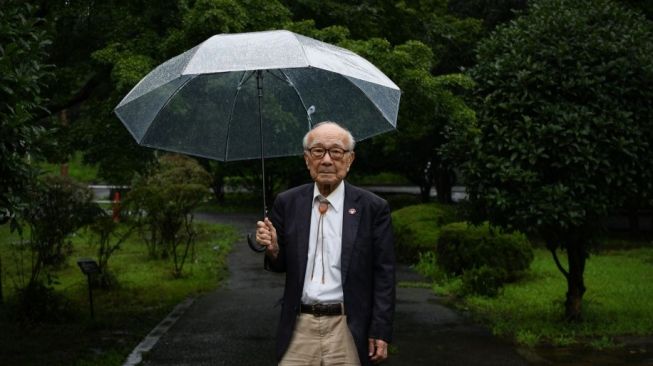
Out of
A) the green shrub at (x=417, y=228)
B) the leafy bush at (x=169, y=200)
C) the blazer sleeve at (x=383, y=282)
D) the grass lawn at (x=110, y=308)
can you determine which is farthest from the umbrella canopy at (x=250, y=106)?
the green shrub at (x=417, y=228)

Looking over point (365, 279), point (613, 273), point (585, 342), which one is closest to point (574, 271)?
point (585, 342)

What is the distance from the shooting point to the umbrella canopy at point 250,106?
5.67 metres

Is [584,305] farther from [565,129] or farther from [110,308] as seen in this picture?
[110,308]

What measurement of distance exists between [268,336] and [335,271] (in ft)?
18.9

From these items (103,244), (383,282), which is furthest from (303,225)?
(103,244)

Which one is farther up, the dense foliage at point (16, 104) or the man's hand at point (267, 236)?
the dense foliage at point (16, 104)

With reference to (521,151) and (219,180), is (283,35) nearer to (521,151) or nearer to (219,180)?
(521,151)

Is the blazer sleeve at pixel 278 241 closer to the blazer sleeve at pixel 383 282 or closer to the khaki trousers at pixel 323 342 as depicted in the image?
the khaki trousers at pixel 323 342

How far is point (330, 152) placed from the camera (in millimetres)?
4438

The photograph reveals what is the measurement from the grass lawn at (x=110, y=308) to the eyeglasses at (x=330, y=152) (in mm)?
4937

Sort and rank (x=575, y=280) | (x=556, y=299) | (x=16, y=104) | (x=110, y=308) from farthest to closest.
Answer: (x=110, y=308) < (x=556, y=299) < (x=575, y=280) < (x=16, y=104)

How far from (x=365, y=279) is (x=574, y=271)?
21.3 ft

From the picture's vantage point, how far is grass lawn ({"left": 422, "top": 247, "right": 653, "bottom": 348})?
974 centimetres

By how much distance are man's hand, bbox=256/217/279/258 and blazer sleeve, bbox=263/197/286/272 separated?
0.08 meters
